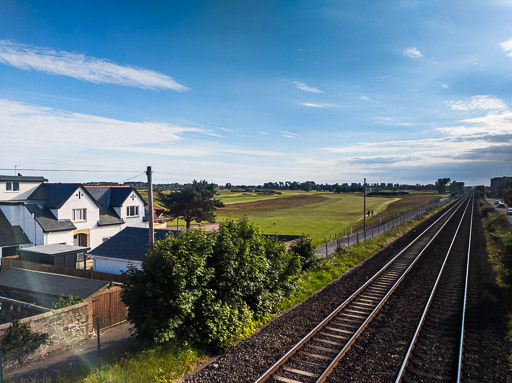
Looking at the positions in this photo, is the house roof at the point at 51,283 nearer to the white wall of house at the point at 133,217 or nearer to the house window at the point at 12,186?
the house window at the point at 12,186

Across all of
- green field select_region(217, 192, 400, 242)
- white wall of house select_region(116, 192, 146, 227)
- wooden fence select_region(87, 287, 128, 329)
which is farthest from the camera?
green field select_region(217, 192, 400, 242)

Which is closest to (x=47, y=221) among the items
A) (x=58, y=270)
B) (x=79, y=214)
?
(x=79, y=214)

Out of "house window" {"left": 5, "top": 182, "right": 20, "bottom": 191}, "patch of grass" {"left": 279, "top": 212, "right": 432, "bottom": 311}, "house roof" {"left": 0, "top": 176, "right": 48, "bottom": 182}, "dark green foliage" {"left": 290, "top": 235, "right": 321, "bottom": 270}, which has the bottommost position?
"patch of grass" {"left": 279, "top": 212, "right": 432, "bottom": 311}

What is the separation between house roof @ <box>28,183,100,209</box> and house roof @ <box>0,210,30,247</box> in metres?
3.48

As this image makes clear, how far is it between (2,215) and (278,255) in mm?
31730

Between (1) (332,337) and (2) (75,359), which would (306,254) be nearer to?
(1) (332,337)

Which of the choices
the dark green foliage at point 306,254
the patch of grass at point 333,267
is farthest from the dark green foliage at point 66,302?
the dark green foliage at point 306,254

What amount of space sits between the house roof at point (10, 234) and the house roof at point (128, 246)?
9358 millimetres

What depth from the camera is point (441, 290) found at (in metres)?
18.1

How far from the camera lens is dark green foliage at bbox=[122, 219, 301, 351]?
10445mm

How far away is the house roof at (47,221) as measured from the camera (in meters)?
32.7

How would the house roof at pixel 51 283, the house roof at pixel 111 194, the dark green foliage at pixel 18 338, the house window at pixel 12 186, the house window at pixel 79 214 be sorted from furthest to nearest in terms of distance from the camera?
the house roof at pixel 111 194 < the house window at pixel 79 214 < the house window at pixel 12 186 < the house roof at pixel 51 283 < the dark green foliage at pixel 18 338

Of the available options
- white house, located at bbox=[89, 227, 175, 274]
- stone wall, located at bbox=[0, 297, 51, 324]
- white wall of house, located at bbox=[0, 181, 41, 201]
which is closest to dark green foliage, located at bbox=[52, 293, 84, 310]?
stone wall, located at bbox=[0, 297, 51, 324]

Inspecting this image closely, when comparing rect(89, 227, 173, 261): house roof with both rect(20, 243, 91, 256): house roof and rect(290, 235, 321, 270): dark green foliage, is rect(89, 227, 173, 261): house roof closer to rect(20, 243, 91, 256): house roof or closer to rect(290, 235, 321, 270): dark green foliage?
rect(20, 243, 91, 256): house roof
